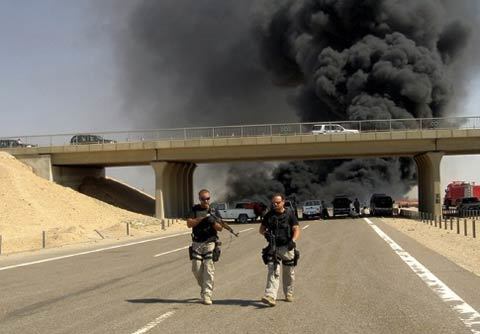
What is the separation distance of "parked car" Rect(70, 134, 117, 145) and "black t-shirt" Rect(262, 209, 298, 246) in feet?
138

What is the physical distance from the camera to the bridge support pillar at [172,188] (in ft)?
164

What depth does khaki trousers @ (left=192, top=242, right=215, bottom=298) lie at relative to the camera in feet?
31.9

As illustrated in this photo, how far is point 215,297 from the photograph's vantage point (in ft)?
34.0

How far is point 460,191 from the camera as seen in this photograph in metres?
70.5

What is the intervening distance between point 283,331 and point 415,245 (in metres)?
15.0

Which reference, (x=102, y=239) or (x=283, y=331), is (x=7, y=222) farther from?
(x=283, y=331)

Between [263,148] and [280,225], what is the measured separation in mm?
40190

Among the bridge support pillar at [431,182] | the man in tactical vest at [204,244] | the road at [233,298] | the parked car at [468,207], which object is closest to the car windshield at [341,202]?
the bridge support pillar at [431,182]

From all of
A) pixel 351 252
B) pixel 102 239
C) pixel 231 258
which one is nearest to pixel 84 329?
pixel 231 258

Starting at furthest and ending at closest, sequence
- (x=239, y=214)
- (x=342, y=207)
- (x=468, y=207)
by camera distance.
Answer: (x=468, y=207) < (x=342, y=207) < (x=239, y=214)

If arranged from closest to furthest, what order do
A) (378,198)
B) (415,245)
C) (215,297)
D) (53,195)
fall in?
(215,297) < (415,245) < (53,195) < (378,198)

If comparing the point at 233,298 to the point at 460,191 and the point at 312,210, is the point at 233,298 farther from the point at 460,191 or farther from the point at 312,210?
the point at 460,191

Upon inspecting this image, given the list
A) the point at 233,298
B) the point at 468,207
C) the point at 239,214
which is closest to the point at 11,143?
the point at 239,214

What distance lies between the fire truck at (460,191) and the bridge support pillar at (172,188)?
31041 millimetres
